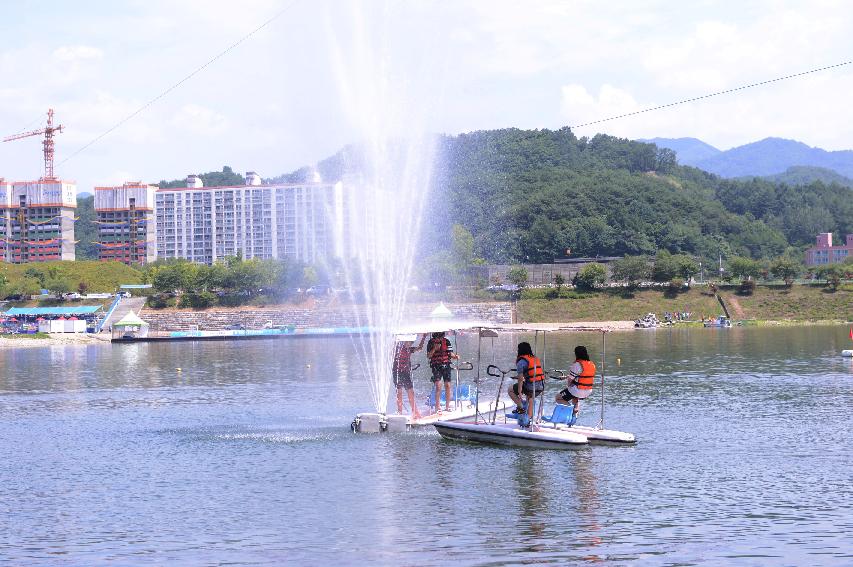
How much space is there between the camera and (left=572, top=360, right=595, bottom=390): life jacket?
1298 inches

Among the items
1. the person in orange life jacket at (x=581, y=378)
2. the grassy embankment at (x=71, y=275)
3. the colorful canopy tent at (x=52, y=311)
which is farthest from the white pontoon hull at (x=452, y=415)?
the grassy embankment at (x=71, y=275)

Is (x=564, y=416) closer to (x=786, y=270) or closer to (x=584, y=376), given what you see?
(x=584, y=376)

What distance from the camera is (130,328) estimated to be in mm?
133375

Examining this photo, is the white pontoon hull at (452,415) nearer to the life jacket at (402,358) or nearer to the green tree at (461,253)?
the life jacket at (402,358)

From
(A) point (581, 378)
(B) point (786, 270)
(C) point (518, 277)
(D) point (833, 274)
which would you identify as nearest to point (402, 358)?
(A) point (581, 378)

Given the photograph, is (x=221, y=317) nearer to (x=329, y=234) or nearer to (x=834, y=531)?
(x=329, y=234)

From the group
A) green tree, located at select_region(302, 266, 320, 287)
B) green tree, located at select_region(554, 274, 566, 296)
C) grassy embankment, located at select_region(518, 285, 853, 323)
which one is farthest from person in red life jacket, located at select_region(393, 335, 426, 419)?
green tree, located at select_region(554, 274, 566, 296)

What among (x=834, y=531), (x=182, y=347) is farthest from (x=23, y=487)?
(x=182, y=347)

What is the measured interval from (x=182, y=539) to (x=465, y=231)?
157165 mm

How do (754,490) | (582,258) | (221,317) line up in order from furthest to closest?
(582,258) < (221,317) < (754,490)

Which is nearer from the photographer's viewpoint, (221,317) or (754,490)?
(754,490)

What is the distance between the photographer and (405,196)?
4156 cm

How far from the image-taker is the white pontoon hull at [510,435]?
3263 centimetres

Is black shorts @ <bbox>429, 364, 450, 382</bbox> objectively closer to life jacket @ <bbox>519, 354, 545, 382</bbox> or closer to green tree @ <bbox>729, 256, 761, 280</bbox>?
life jacket @ <bbox>519, 354, 545, 382</bbox>
